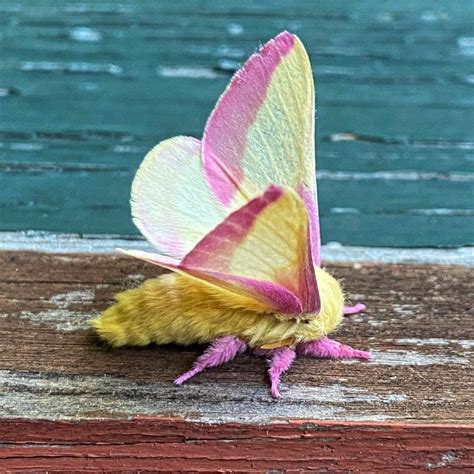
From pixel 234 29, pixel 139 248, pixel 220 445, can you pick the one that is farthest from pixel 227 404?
pixel 234 29

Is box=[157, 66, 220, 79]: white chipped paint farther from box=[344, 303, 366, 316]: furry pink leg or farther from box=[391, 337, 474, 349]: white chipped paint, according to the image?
box=[391, 337, 474, 349]: white chipped paint

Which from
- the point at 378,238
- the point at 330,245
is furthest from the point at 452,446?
the point at 378,238

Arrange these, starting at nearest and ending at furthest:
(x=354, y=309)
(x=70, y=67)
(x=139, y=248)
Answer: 1. (x=354, y=309)
2. (x=139, y=248)
3. (x=70, y=67)

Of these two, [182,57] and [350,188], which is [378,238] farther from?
[182,57]

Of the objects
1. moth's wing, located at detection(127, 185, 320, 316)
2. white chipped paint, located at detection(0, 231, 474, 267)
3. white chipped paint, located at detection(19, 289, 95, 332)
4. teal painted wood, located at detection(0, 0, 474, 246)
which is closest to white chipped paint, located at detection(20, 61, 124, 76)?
teal painted wood, located at detection(0, 0, 474, 246)

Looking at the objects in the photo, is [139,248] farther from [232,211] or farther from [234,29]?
[234,29]

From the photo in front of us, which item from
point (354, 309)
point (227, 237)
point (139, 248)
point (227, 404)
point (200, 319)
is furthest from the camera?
point (139, 248)

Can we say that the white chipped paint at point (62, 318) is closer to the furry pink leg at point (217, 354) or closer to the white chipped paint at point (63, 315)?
the white chipped paint at point (63, 315)
